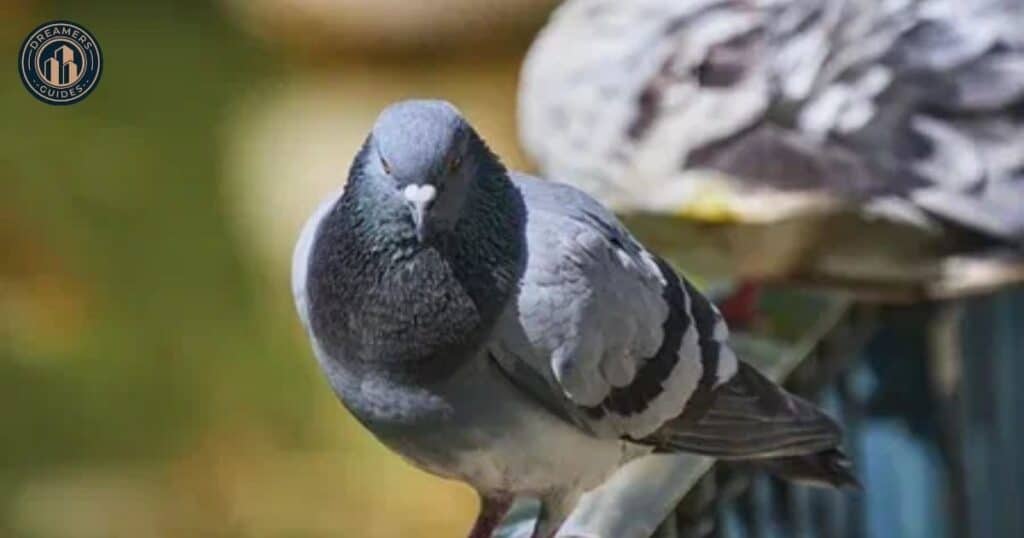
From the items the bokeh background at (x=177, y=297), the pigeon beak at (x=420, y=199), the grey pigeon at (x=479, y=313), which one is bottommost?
the bokeh background at (x=177, y=297)

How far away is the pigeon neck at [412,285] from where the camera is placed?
0.92 metres

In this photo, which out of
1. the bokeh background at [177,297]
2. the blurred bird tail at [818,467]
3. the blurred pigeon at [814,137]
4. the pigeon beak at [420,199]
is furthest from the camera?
the bokeh background at [177,297]

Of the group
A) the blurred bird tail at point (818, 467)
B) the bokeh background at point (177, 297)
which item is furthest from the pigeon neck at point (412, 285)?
the bokeh background at point (177, 297)

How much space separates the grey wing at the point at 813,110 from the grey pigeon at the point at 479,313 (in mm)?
468

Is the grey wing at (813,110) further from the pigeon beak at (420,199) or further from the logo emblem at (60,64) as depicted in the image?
the pigeon beak at (420,199)

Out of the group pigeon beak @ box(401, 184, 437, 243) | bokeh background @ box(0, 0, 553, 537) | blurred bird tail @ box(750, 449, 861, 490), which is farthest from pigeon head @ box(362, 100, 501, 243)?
bokeh background @ box(0, 0, 553, 537)

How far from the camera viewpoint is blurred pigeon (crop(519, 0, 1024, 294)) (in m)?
1.46

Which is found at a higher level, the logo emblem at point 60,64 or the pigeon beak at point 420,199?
the logo emblem at point 60,64

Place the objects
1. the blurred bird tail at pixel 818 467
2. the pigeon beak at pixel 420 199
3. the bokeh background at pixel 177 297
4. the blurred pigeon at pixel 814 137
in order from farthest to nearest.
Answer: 1. the bokeh background at pixel 177 297
2. the blurred pigeon at pixel 814 137
3. the blurred bird tail at pixel 818 467
4. the pigeon beak at pixel 420 199

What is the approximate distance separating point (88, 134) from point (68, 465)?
24.1 inches

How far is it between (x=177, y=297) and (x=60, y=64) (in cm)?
182

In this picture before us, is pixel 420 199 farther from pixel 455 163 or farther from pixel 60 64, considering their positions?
pixel 60 64

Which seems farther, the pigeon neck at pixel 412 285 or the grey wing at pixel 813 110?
the grey wing at pixel 813 110

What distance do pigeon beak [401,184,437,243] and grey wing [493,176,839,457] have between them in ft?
0.29
